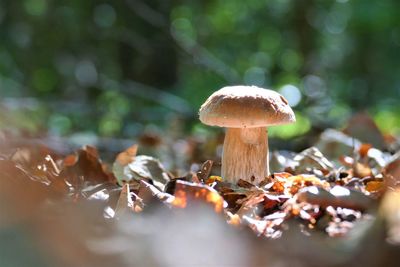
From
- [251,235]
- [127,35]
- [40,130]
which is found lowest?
[251,235]

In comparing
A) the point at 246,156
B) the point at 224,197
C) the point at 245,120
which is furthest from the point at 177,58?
the point at 224,197

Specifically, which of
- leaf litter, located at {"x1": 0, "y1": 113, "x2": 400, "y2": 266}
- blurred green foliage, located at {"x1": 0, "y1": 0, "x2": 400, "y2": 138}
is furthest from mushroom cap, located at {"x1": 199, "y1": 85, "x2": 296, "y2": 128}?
blurred green foliage, located at {"x1": 0, "y1": 0, "x2": 400, "y2": 138}

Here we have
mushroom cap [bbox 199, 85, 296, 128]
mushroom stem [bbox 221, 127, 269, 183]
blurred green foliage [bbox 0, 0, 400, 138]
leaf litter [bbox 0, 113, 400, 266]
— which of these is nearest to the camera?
leaf litter [bbox 0, 113, 400, 266]

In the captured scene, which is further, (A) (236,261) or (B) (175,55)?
(B) (175,55)

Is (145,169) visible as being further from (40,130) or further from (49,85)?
(49,85)

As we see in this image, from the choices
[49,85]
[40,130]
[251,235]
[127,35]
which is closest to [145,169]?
[251,235]

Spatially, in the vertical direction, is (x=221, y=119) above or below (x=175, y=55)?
below

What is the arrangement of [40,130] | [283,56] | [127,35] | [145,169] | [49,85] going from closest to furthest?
[145,169], [40,130], [127,35], [49,85], [283,56]

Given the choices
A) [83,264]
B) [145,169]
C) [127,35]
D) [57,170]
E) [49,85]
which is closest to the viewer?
[83,264]

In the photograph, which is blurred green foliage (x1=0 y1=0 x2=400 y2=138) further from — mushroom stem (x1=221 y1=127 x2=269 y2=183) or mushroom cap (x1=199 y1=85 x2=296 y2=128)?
mushroom cap (x1=199 y1=85 x2=296 y2=128)
